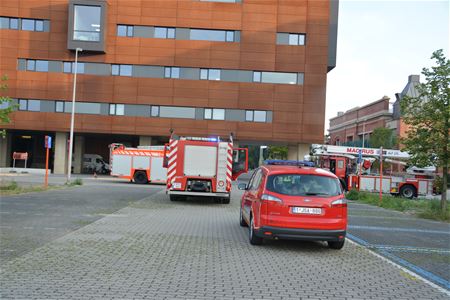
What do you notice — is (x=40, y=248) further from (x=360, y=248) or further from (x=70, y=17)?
(x=70, y=17)

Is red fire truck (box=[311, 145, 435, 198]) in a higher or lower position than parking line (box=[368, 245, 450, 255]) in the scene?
higher

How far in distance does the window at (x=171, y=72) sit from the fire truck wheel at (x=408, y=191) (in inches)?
977

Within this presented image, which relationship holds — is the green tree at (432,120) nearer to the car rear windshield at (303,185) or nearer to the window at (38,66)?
the car rear windshield at (303,185)

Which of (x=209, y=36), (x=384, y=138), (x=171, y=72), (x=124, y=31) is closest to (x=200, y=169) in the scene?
(x=171, y=72)

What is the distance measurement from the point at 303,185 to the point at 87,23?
135ft

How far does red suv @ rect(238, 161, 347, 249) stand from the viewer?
828 cm

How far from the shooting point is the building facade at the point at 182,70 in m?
45.2

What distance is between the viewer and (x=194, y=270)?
265 inches

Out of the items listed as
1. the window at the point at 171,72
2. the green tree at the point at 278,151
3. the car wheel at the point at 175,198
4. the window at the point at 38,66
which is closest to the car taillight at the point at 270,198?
the car wheel at the point at 175,198

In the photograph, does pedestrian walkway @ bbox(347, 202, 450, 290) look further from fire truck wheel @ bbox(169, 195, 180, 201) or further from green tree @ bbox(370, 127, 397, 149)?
green tree @ bbox(370, 127, 397, 149)

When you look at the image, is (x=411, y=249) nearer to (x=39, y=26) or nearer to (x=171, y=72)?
(x=171, y=72)

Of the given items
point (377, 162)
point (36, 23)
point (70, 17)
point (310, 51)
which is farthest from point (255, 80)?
point (36, 23)

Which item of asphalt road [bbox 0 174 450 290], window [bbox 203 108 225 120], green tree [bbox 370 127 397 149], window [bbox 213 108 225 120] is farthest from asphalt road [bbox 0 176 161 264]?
green tree [bbox 370 127 397 149]

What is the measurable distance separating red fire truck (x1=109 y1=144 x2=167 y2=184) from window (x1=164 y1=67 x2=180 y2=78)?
15193 millimetres
